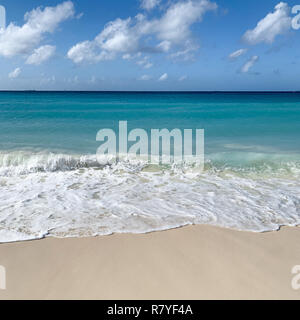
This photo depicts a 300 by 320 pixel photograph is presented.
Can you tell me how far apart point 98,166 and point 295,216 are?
4.71 metres

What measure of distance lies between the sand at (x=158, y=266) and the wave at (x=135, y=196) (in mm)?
277

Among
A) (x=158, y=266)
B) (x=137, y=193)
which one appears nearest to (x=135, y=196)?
(x=137, y=193)

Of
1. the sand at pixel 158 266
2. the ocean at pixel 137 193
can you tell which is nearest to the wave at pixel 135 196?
the ocean at pixel 137 193

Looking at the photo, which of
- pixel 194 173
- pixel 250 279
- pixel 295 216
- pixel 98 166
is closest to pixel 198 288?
pixel 250 279

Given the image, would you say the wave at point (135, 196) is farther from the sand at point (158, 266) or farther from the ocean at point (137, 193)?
the sand at point (158, 266)

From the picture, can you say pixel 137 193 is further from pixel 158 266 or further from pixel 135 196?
pixel 158 266

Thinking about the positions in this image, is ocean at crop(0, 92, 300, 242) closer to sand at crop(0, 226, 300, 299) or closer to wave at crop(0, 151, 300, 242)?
wave at crop(0, 151, 300, 242)

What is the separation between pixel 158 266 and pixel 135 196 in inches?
83.5

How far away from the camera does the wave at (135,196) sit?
3779 millimetres

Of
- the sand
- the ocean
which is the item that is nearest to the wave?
the ocean

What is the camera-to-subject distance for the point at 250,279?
2637mm

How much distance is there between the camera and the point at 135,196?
486cm

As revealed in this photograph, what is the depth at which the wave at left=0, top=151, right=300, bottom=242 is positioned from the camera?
149 inches
